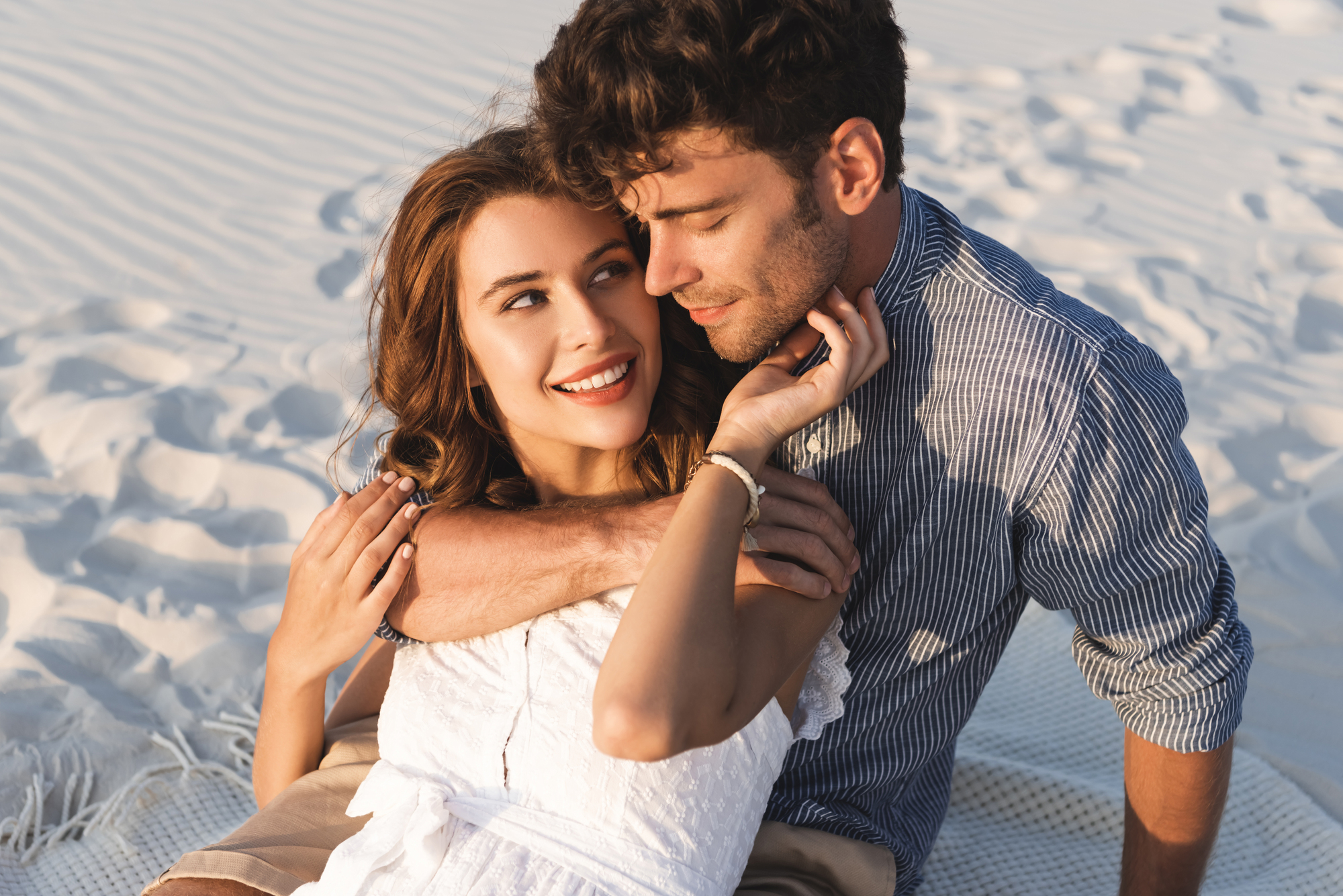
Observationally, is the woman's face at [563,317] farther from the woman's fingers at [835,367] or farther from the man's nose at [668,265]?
the woman's fingers at [835,367]

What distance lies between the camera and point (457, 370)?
2.81m

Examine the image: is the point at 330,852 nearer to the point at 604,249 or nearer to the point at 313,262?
the point at 604,249

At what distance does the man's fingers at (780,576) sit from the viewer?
211 centimetres

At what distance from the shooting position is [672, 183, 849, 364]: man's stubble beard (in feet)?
7.35

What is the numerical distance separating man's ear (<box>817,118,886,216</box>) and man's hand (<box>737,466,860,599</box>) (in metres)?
0.57

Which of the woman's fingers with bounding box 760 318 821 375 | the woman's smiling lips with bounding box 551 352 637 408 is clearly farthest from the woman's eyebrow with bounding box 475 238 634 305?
the woman's fingers with bounding box 760 318 821 375

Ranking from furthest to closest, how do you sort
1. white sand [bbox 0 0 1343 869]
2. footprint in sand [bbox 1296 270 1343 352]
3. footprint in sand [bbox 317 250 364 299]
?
footprint in sand [bbox 317 250 364 299]
footprint in sand [bbox 1296 270 1343 352]
white sand [bbox 0 0 1343 869]

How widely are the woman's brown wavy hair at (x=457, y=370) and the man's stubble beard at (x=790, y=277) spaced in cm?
36

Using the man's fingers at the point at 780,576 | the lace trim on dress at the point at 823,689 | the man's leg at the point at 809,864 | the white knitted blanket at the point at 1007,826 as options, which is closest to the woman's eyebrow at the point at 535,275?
the man's fingers at the point at 780,576

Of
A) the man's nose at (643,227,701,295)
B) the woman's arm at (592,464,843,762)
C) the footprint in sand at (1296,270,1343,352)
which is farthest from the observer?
the footprint in sand at (1296,270,1343,352)

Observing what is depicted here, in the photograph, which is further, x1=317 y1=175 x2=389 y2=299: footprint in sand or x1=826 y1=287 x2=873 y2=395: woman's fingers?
x1=317 y1=175 x2=389 y2=299: footprint in sand

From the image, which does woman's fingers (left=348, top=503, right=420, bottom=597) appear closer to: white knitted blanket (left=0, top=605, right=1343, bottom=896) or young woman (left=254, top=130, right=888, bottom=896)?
young woman (left=254, top=130, right=888, bottom=896)

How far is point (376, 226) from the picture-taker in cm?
604

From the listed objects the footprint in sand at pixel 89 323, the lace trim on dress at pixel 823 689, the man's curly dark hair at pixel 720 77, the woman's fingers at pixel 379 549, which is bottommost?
the footprint in sand at pixel 89 323
